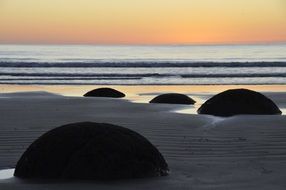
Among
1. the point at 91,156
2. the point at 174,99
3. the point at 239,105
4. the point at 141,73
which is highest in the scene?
the point at 141,73

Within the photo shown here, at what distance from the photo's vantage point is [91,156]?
5.95 meters

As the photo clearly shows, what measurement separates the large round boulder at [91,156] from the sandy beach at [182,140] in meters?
0.18

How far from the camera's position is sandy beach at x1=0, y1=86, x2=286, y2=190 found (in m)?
5.80

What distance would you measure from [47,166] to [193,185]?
4.68 feet

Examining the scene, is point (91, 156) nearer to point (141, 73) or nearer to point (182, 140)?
point (182, 140)

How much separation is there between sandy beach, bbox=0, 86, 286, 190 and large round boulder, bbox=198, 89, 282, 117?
452mm

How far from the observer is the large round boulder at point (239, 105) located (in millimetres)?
12180

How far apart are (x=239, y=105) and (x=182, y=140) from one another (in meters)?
3.78

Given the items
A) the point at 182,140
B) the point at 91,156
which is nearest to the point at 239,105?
the point at 182,140

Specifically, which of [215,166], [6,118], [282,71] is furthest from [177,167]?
[282,71]

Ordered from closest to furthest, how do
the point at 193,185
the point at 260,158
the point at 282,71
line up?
1. the point at 193,185
2. the point at 260,158
3. the point at 282,71

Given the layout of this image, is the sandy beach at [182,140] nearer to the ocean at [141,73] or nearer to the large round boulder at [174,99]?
the large round boulder at [174,99]

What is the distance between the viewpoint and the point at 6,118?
→ 11867 mm

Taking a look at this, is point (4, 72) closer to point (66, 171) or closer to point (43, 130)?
point (43, 130)
